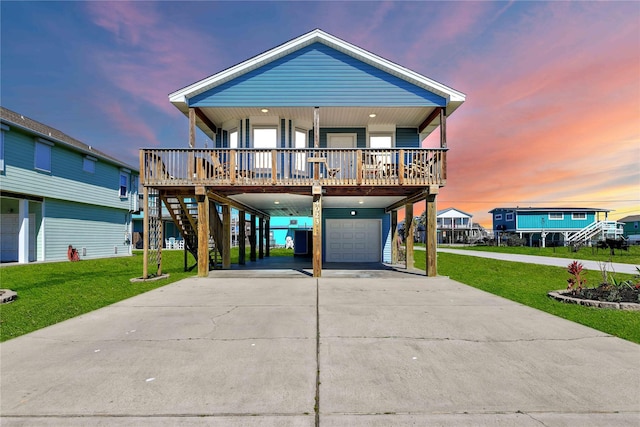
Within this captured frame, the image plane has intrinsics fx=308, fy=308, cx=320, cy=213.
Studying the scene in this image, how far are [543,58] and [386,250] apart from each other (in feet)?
34.5

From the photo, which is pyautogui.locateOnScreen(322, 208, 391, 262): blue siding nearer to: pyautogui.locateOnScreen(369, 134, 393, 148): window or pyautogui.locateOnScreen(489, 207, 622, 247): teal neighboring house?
pyautogui.locateOnScreen(369, 134, 393, 148): window

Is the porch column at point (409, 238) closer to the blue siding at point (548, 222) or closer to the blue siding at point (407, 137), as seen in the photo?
the blue siding at point (407, 137)

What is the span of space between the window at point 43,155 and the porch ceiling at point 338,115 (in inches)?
413

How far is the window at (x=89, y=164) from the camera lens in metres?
20.7

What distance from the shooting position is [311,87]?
486 inches

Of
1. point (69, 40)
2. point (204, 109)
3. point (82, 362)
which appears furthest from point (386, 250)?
point (69, 40)

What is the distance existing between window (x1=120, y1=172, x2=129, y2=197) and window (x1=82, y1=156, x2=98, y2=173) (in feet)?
9.88

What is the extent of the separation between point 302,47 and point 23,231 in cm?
1750

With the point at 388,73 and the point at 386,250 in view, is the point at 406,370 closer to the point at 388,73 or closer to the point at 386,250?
the point at 388,73

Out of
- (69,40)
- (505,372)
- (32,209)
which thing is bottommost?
(505,372)

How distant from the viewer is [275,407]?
106 inches

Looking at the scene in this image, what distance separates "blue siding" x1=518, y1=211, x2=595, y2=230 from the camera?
42.5 m

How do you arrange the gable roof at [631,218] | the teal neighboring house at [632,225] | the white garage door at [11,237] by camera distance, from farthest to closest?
1. the gable roof at [631,218]
2. the teal neighboring house at [632,225]
3. the white garage door at [11,237]

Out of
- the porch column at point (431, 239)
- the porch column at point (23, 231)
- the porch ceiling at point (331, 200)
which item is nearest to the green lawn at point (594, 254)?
the porch column at point (431, 239)
